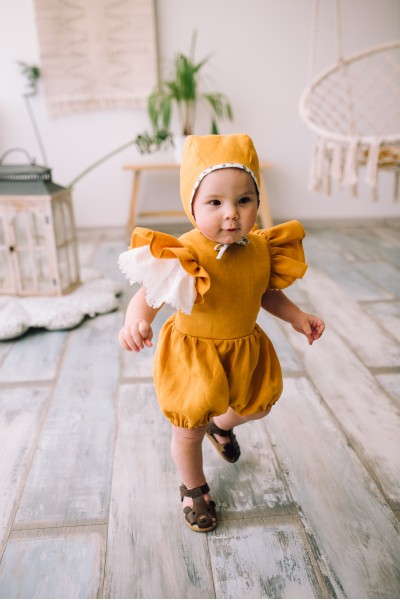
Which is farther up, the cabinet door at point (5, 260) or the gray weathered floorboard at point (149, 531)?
the cabinet door at point (5, 260)

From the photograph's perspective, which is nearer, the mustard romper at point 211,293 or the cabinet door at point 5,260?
the mustard romper at point 211,293

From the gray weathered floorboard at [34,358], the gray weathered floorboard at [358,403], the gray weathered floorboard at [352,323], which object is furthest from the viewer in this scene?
the gray weathered floorboard at [352,323]

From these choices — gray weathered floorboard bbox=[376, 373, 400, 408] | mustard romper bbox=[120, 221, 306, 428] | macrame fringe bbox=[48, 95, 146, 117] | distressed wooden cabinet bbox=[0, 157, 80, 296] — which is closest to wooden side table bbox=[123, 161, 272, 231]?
macrame fringe bbox=[48, 95, 146, 117]

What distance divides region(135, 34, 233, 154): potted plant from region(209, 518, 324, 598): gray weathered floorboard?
6.91ft

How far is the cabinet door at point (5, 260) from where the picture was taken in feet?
6.10

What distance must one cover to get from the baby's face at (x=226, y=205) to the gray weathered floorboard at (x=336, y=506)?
0.58m

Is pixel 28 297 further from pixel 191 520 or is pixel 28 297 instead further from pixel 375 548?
Answer: pixel 375 548

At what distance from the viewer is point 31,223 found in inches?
74.4

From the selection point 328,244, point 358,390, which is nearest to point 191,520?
point 358,390

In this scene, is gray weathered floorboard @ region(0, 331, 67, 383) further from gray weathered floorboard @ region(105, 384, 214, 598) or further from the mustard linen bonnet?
the mustard linen bonnet

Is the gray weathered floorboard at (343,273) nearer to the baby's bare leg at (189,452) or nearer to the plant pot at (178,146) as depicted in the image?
the plant pot at (178,146)

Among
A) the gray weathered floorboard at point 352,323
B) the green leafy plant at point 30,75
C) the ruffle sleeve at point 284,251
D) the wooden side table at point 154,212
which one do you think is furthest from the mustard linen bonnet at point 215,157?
the green leafy plant at point 30,75

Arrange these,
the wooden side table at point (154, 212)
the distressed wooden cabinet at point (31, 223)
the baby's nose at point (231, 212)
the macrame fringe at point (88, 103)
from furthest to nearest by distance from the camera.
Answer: the macrame fringe at point (88, 103), the wooden side table at point (154, 212), the distressed wooden cabinet at point (31, 223), the baby's nose at point (231, 212)

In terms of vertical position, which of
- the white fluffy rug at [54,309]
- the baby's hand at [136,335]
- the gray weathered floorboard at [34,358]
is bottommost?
the gray weathered floorboard at [34,358]
